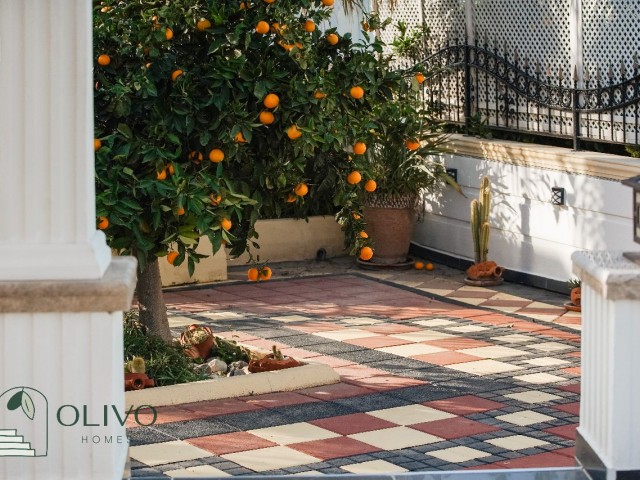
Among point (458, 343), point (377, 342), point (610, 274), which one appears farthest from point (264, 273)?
point (610, 274)

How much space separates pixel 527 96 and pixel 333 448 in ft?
19.0

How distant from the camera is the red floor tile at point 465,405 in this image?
7344mm

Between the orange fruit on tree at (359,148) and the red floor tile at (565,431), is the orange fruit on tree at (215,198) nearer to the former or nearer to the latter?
the orange fruit on tree at (359,148)

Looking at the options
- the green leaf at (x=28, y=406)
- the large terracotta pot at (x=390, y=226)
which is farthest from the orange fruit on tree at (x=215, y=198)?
the large terracotta pot at (x=390, y=226)

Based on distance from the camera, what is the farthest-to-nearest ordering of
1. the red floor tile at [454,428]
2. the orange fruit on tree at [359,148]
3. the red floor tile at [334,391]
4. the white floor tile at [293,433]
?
the red floor tile at [334,391] < the orange fruit on tree at [359,148] < the red floor tile at [454,428] < the white floor tile at [293,433]

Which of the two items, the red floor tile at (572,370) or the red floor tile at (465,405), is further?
the red floor tile at (572,370)

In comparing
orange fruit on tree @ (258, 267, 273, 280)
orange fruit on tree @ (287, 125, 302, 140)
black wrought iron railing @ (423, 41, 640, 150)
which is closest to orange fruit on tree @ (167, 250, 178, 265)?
orange fruit on tree @ (258, 267, 273, 280)

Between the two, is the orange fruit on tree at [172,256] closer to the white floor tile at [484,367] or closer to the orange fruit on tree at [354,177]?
the orange fruit on tree at [354,177]

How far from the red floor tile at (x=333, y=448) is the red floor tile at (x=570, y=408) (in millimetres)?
1337

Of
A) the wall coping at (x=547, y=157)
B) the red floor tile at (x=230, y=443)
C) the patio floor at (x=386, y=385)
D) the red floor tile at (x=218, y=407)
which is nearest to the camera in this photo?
the patio floor at (x=386, y=385)

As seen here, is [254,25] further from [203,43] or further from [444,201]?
[444,201]

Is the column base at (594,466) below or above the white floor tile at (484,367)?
below

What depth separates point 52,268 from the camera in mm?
4629

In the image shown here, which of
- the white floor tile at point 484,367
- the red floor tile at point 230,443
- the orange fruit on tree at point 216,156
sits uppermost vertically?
the orange fruit on tree at point 216,156
